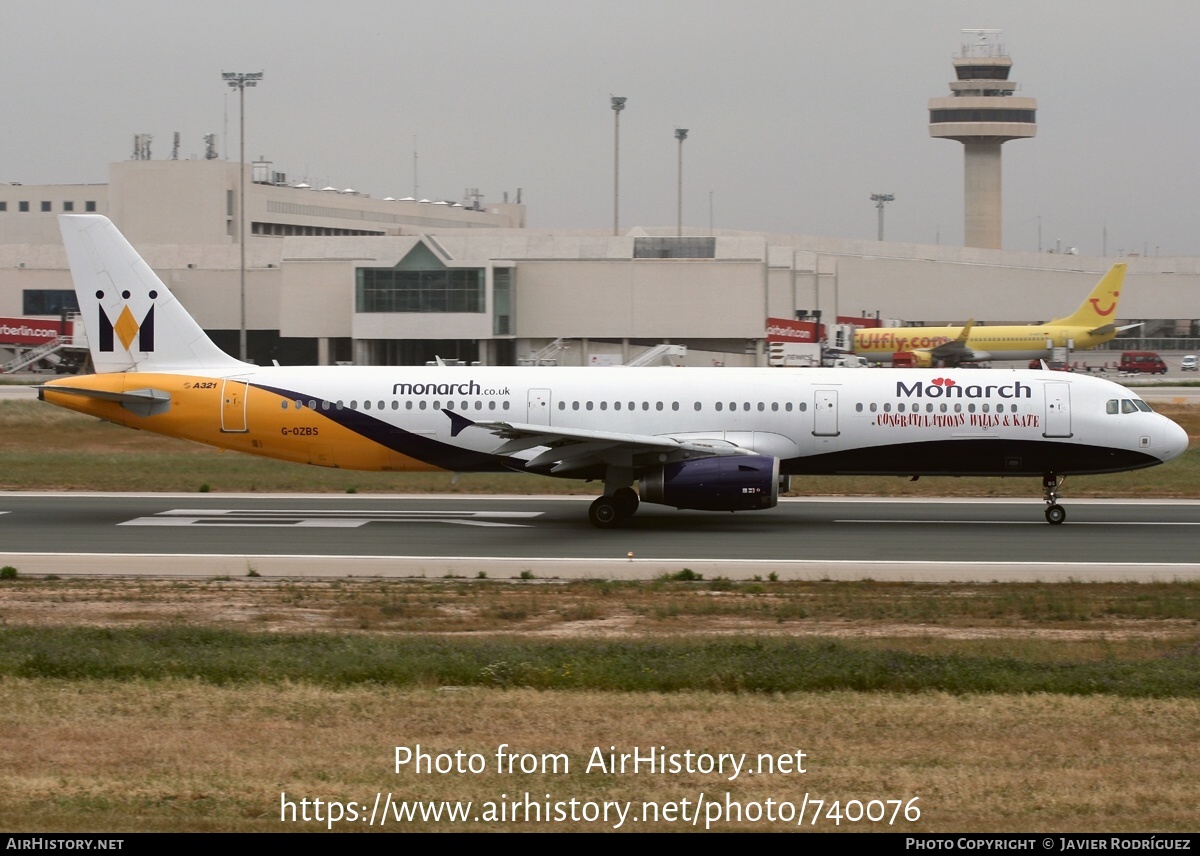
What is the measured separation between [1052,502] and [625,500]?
8964 mm

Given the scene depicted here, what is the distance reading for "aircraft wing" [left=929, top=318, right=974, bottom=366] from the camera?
92875mm

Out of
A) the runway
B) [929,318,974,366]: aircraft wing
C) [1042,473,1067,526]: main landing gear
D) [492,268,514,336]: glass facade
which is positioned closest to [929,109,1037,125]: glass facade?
[929,318,974,366]: aircraft wing

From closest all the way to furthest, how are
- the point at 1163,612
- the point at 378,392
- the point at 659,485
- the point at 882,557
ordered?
the point at 1163,612, the point at 882,557, the point at 659,485, the point at 378,392

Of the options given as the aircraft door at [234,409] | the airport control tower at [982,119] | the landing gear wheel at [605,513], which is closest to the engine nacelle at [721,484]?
the landing gear wheel at [605,513]

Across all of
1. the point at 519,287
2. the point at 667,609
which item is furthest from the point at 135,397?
the point at 519,287

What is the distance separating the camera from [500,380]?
2947cm

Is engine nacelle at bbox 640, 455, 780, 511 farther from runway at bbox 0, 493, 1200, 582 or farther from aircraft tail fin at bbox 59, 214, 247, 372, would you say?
aircraft tail fin at bbox 59, 214, 247, 372

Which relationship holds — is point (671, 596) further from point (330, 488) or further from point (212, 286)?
point (212, 286)

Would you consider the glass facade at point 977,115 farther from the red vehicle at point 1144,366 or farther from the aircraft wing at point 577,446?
the aircraft wing at point 577,446

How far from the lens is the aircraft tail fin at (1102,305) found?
100000mm

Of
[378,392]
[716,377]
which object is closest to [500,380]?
[378,392]

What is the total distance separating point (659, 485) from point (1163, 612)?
34.7ft

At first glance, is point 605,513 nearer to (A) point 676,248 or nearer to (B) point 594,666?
(B) point 594,666

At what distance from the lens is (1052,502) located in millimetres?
28891
